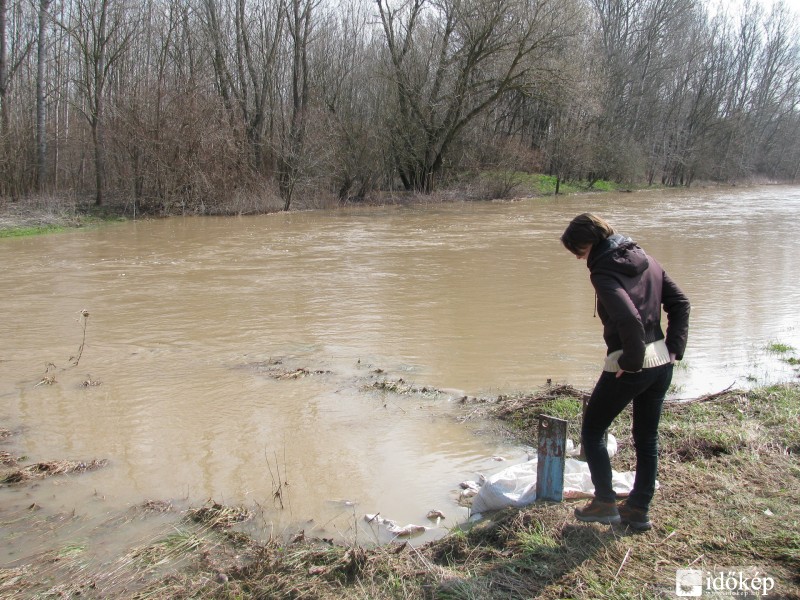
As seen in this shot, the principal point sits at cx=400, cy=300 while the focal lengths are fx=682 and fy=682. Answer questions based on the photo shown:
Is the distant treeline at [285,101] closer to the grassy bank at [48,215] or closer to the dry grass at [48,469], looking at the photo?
the grassy bank at [48,215]

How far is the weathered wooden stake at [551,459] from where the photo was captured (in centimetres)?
392

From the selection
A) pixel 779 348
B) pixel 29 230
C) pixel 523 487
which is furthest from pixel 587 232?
pixel 29 230

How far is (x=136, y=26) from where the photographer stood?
27859mm

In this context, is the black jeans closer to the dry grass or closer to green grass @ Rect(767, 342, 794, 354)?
the dry grass

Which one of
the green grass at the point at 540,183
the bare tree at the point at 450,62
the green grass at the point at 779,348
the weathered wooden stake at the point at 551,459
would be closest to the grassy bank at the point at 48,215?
the bare tree at the point at 450,62

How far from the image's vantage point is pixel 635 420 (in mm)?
3719

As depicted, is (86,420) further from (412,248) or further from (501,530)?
(412,248)

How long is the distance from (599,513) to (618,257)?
1388 millimetres

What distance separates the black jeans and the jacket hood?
53 centimetres

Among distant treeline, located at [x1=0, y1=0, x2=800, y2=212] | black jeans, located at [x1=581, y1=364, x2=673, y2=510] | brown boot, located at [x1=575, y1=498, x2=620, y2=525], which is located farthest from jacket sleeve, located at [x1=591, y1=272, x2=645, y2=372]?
distant treeline, located at [x1=0, y1=0, x2=800, y2=212]

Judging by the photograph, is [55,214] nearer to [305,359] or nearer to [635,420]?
[305,359]

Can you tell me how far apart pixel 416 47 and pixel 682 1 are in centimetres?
3110

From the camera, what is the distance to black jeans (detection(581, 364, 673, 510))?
3.52 metres

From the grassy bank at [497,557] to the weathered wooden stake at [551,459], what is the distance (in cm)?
12
